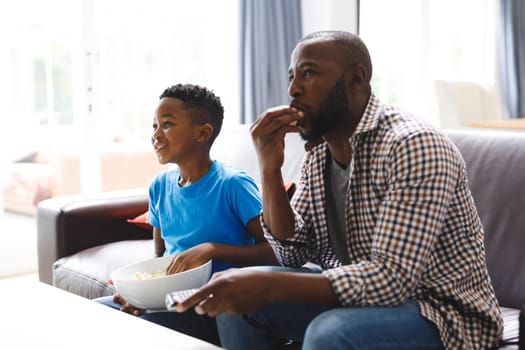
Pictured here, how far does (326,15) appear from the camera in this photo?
467 cm

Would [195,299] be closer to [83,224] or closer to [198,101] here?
[198,101]

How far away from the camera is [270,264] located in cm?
190

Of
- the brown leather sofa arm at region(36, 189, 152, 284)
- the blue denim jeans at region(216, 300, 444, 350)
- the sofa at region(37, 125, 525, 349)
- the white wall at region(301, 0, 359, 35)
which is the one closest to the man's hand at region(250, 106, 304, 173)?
the blue denim jeans at region(216, 300, 444, 350)

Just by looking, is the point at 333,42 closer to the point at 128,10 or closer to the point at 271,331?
the point at 271,331

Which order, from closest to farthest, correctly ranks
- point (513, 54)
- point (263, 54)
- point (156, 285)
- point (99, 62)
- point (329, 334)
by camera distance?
1. point (329, 334)
2. point (156, 285)
3. point (99, 62)
4. point (263, 54)
5. point (513, 54)

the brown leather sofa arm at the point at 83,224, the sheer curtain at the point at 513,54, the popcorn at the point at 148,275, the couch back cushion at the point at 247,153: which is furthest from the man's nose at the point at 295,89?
the sheer curtain at the point at 513,54

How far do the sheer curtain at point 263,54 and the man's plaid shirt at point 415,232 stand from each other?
9.94 feet

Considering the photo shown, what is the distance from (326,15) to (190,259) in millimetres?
3244

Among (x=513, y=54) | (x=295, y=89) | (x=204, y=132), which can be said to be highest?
(x=513, y=54)

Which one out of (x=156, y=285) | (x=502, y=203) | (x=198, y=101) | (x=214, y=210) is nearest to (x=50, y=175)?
(x=198, y=101)

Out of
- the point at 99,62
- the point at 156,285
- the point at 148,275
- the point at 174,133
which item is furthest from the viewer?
the point at 99,62

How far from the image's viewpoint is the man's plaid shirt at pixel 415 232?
1.28 metres

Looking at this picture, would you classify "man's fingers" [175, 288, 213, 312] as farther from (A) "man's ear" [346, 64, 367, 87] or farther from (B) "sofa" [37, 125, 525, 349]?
(B) "sofa" [37, 125, 525, 349]

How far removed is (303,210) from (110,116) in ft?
11.8
